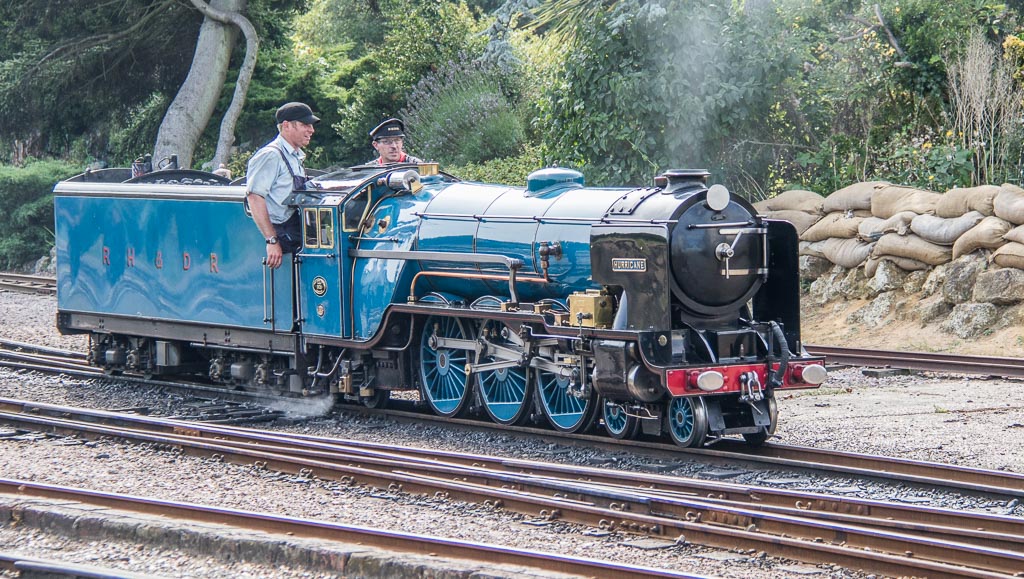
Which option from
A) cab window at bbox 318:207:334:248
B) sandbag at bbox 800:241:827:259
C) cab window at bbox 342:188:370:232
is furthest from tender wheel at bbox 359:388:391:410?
sandbag at bbox 800:241:827:259

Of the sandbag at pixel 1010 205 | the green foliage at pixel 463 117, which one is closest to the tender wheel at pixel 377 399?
the sandbag at pixel 1010 205

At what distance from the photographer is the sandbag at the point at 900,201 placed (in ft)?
50.5

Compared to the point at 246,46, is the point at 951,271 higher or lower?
lower

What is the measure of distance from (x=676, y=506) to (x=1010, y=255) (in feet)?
29.4

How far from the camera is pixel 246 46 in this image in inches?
1037

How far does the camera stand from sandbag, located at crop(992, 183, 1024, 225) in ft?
46.3

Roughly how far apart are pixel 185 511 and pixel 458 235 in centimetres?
393

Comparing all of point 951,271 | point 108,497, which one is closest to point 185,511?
point 108,497

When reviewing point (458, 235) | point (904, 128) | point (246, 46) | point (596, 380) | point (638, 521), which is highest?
point (246, 46)

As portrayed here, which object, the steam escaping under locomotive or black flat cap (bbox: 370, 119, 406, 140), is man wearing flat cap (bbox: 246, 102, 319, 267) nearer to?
the steam escaping under locomotive

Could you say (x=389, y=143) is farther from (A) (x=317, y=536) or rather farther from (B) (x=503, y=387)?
(A) (x=317, y=536)

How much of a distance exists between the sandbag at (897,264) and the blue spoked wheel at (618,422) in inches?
293

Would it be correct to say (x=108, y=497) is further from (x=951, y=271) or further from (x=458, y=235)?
(x=951, y=271)

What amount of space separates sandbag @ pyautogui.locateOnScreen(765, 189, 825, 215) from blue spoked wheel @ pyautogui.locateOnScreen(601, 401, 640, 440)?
27.7ft
